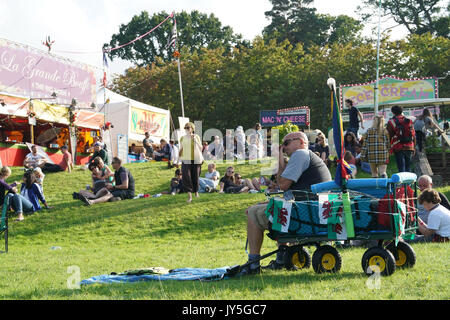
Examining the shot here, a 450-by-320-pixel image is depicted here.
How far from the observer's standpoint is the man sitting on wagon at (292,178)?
594cm

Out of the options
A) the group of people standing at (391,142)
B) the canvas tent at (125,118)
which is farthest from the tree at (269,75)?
the group of people standing at (391,142)

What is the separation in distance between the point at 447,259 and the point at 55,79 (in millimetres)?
22689

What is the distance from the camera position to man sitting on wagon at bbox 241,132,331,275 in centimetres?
594

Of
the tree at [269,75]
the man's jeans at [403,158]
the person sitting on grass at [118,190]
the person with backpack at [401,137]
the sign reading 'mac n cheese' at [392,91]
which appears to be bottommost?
the person sitting on grass at [118,190]

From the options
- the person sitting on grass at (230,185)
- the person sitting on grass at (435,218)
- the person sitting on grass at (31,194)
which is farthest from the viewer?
the person sitting on grass at (230,185)

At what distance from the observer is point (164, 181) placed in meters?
18.4

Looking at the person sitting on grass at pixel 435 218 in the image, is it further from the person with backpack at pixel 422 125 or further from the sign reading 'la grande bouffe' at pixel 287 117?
the sign reading 'la grande bouffe' at pixel 287 117

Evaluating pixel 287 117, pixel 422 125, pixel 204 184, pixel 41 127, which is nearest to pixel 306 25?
pixel 287 117

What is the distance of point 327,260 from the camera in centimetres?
570

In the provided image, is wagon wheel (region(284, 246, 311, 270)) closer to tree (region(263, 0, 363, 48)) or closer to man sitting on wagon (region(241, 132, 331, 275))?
man sitting on wagon (region(241, 132, 331, 275))

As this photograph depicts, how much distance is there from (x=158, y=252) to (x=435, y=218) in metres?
4.79

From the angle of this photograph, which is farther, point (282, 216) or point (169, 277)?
point (169, 277)

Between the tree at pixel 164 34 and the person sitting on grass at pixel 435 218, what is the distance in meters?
59.2

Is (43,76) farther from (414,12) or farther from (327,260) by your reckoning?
(414,12)
